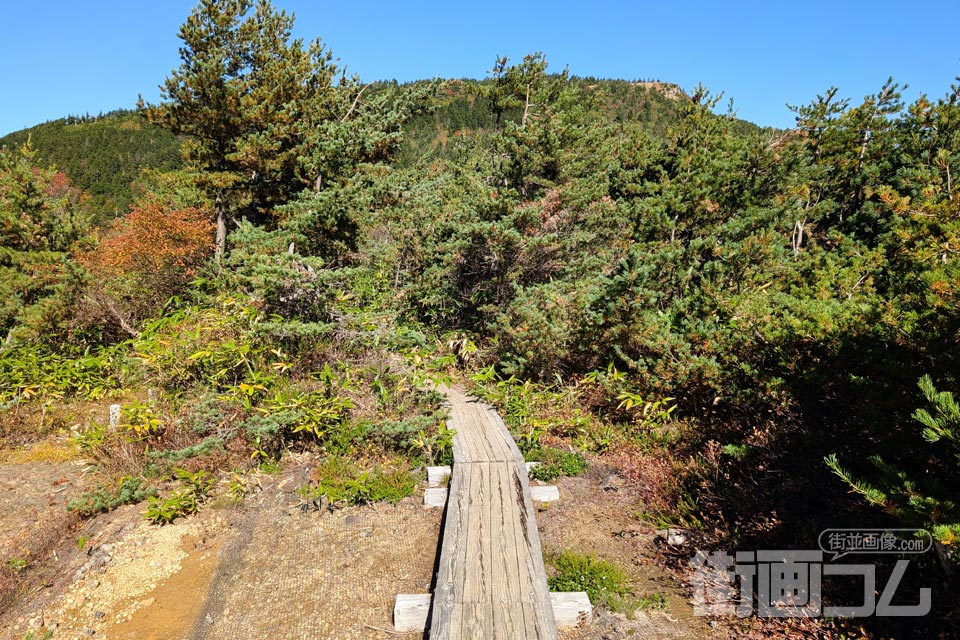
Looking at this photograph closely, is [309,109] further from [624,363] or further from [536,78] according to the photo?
[624,363]

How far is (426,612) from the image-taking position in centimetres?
486

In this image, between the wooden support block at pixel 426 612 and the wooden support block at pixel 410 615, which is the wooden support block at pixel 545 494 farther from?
the wooden support block at pixel 410 615

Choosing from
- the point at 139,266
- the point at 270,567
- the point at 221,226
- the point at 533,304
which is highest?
the point at 221,226

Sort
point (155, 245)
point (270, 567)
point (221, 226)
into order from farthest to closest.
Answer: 1. point (221, 226)
2. point (155, 245)
3. point (270, 567)

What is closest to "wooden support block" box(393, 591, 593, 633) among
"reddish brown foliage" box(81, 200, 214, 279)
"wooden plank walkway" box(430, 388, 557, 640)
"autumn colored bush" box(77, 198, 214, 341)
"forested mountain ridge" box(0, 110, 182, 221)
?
"wooden plank walkway" box(430, 388, 557, 640)

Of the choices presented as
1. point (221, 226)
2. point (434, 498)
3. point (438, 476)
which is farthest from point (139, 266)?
point (434, 498)

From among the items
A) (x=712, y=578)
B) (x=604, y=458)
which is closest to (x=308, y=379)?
(x=604, y=458)

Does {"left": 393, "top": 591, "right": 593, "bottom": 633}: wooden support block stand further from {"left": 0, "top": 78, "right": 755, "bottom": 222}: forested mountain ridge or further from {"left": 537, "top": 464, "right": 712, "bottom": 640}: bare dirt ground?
{"left": 0, "top": 78, "right": 755, "bottom": 222}: forested mountain ridge

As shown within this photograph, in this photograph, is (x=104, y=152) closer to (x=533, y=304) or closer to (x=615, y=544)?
(x=533, y=304)

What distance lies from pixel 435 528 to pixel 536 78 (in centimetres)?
1461

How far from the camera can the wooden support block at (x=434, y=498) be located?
713 cm
